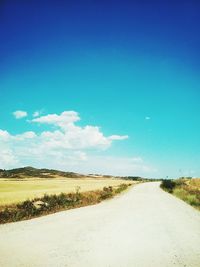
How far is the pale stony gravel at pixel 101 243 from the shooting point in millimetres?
8672

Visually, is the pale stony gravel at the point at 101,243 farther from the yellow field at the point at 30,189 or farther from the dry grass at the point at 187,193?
the yellow field at the point at 30,189

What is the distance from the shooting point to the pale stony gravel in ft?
28.5

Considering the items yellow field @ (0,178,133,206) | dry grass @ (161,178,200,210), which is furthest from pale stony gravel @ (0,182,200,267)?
yellow field @ (0,178,133,206)

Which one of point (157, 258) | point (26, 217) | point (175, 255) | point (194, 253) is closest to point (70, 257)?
point (157, 258)

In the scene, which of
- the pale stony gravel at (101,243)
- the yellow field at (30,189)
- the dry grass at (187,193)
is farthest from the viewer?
the yellow field at (30,189)

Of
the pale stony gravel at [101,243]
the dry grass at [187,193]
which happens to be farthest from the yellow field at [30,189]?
the dry grass at [187,193]

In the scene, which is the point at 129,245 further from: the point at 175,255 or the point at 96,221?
the point at 96,221

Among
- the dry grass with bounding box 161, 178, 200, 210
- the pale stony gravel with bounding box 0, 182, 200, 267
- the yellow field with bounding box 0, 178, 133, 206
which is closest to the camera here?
the pale stony gravel with bounding box 0, 182, 200, 267

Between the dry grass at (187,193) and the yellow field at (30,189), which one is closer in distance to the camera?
the dry grass at (187,193)

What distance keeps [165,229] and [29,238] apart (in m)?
6.00

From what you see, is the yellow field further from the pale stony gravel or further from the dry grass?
the dry grass

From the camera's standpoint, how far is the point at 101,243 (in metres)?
11.0

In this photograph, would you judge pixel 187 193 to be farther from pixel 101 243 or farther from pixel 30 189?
pixel 30 189

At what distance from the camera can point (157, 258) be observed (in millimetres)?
9078
